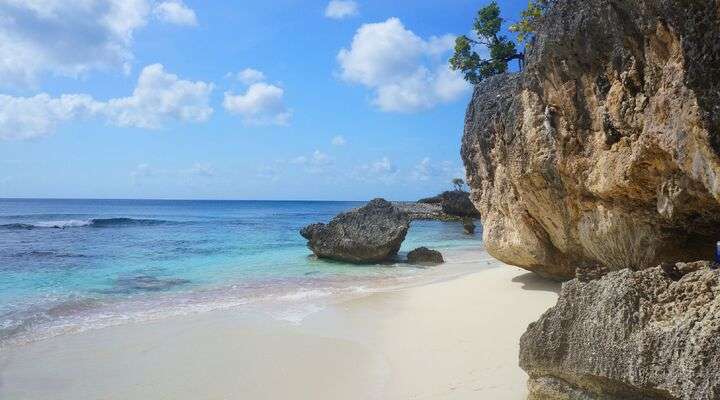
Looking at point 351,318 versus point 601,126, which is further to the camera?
point 351,318

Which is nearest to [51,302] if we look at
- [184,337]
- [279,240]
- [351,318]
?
[184,337]

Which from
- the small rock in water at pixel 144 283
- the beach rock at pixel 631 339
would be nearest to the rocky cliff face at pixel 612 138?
the beach rock at pixel 631 339

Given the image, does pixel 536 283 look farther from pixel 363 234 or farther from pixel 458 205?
pixel 458 205

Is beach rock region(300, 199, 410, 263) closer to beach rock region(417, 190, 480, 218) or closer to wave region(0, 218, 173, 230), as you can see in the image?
wave region(0, 218, 173, 230)

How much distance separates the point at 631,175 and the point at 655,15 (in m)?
2.14

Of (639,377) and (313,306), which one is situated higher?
(639,377)

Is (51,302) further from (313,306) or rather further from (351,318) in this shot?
(351,318)

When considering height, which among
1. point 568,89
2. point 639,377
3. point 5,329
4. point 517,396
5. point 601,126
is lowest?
point 5,329

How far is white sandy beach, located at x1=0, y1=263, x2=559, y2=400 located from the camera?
6.65m

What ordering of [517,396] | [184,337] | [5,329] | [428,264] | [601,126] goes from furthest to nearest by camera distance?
[428,264]
[5,329]
[184,337]
[601,126]
[517,396]

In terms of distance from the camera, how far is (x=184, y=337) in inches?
370

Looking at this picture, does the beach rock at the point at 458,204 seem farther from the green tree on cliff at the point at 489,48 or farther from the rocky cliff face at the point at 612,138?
the rocky cliff face at the point at 612,138

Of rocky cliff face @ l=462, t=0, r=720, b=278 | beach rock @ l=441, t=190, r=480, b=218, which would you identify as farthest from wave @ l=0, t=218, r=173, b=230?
rocky cliff face @ l=462, t=0, r=720, b=278

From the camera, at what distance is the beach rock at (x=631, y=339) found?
4.00 m
